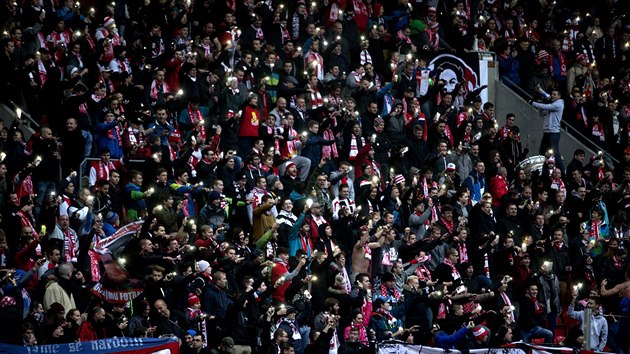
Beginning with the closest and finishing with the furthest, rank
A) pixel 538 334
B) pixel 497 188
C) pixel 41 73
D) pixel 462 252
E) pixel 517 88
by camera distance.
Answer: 1. pixel 538 334
2. pixel 41 73
3. pixel 462 252
4. pixel 497 188
5. pixel 517 88

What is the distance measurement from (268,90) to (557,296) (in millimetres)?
5760

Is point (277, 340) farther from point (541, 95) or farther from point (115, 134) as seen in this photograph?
point (541, 95)

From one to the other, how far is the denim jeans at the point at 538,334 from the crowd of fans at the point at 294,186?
3 centimetres

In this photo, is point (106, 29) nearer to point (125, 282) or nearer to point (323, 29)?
point (323, 29)

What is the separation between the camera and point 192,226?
733 inches

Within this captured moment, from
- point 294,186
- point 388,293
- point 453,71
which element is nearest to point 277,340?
point 388,293

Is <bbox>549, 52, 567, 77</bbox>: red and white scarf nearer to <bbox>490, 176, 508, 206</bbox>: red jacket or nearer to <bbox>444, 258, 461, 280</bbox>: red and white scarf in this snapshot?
<bbox>490, 176, 508, 206</bbox>: red jacket

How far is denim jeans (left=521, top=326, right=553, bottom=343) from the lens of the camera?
20.5 metres

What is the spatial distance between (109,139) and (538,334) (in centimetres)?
663

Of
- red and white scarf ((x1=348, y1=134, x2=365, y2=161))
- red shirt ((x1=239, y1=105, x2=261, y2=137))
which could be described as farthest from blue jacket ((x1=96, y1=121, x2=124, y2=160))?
red and white scarf ((x1=348, y1=134, x2=365, y2=161))

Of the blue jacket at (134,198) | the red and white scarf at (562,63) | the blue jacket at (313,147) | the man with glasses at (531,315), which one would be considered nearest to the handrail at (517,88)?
the red and white scarf at (562,63)

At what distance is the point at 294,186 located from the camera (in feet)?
69.7

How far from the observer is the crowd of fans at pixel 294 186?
17.6 meters

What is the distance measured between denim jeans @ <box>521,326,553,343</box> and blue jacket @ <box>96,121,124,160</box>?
6.25 metres
